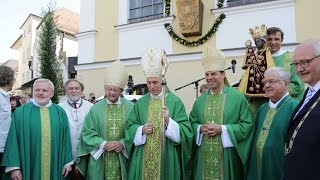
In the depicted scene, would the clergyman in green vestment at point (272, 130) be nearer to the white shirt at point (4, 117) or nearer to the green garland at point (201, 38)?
the white shirt at point (4, 117)

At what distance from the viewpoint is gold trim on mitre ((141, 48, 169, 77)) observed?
16.3 ft

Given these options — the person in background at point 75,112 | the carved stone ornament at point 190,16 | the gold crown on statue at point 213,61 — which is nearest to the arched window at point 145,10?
the carved stone ornament at point 190,16

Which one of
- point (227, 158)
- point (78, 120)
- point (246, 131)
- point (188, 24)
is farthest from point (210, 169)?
point (188, 24)

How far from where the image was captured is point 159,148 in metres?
4.94

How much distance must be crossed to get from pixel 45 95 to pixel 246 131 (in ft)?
8.34

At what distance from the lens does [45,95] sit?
16.4ft

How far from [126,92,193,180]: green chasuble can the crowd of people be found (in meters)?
0.01

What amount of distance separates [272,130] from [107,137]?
2.07 m

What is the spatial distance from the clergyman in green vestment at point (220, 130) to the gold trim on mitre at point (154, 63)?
0.55 metres

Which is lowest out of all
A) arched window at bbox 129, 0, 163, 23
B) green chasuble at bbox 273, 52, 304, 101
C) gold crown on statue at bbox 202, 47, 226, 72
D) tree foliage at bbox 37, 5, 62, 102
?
green chasuble at bbox 273, 52, 304, 101

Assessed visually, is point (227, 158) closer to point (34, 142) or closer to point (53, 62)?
point (34, 142)

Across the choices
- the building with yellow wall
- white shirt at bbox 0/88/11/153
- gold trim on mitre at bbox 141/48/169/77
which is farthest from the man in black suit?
the building with yellow wall

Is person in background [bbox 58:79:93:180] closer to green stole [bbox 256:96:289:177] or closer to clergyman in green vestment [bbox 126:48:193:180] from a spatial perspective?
clergyman in green vestment [bbox 126:48:193:180]

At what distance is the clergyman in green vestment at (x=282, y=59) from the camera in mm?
5348
